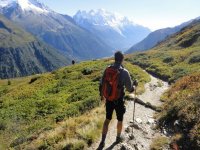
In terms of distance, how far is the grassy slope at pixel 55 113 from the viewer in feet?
51.7

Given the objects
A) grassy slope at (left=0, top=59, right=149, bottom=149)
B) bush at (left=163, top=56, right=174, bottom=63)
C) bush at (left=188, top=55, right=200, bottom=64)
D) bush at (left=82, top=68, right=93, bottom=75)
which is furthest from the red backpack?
bush at (left=163, top=56, right=174, bottom=63)

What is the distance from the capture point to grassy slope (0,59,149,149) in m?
15.7

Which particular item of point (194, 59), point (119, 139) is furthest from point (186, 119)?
point (194, 59)

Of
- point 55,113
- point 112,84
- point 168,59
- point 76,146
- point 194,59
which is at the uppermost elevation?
point 112,84

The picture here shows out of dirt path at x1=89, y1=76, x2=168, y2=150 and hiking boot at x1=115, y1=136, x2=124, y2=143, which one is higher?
hiking boot at x1=115, y1=136, x2=124, y2=143

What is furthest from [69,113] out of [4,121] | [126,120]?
[126,120]

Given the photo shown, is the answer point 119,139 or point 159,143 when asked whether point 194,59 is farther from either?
point 119,139

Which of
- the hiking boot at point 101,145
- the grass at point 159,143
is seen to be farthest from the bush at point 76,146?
the grass at point 159,143

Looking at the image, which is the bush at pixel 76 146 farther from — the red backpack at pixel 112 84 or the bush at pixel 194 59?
the bush at pixel 194 59

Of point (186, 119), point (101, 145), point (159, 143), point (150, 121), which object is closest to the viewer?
point (101, 145)

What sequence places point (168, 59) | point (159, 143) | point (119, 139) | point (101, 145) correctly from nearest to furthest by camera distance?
point (101, 145), point (119, 139), point (159, 143), point (168, 59)

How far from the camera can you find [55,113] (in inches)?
1107

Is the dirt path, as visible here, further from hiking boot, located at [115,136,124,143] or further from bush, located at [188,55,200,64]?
bush, located at [188,55,200,64]

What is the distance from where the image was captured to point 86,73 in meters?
45.1
